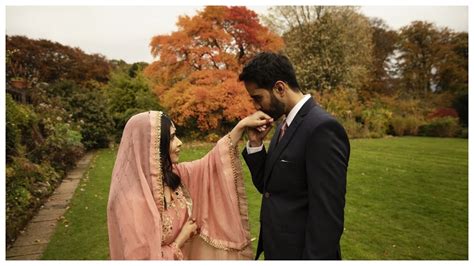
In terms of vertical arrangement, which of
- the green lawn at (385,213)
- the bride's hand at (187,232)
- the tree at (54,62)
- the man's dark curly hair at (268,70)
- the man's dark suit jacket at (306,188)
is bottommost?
the green lawn at (385,213)

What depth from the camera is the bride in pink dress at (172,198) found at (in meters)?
1.85

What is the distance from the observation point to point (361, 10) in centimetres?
2291

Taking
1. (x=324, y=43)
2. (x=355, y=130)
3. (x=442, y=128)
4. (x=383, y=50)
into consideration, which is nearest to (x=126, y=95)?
(x=355, y=130)

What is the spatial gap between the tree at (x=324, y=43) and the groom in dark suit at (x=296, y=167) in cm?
1875

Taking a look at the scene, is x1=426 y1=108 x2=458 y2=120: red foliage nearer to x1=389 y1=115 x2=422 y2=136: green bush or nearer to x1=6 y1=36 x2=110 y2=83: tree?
x1=389 y1=115 x2=422 y2=136: green bush

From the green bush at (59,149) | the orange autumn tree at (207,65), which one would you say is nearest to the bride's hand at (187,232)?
the green bush at (59,149)

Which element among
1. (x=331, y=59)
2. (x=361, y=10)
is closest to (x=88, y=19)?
(x=331, y=59)

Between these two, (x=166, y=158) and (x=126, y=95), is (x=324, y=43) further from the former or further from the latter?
(x=166, y=158)

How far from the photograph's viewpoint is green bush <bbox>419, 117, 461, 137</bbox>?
17031 mm

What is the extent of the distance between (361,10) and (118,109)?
16194 millimetres

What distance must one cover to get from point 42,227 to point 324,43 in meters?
18.7

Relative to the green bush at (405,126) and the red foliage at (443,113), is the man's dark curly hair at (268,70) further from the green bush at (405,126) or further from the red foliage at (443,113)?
the red foliage at (443,113)

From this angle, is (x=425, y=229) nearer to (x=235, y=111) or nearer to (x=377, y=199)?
(x=377, y=199)

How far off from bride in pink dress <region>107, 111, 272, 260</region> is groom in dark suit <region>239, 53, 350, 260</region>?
0.49 feet
